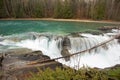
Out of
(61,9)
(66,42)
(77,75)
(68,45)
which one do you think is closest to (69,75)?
(77,75)

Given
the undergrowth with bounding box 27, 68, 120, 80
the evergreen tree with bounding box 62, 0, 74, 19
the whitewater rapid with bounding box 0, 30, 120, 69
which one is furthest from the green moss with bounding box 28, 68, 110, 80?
the evergreen tree with bounding box 62, 0, 74, 19

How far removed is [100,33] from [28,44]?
3.62 m

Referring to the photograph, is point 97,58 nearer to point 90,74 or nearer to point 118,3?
point 90,74

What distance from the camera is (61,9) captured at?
1920cm

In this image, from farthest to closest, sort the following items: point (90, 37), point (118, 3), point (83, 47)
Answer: point (118, 3)
point (90, 37)
point (83, 47)

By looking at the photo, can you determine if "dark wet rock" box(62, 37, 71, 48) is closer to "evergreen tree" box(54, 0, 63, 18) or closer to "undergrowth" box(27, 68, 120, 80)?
"evergreen tree" box(54, 0, 63, 18)

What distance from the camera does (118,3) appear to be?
1861cm

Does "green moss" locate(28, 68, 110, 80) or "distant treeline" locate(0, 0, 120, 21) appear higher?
"green moss" locate(28, 68, 110, 80)

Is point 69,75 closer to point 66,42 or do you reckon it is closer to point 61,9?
point 66,42

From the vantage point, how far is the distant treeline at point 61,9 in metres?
18.7

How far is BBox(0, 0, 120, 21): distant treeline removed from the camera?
18.7 meters

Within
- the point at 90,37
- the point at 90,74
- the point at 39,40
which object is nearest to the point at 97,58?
the point at 90,37

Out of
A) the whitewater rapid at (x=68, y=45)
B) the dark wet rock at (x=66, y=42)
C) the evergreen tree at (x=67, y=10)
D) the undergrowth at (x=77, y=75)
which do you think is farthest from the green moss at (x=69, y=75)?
the evergreen tree at (x=67, y=10)

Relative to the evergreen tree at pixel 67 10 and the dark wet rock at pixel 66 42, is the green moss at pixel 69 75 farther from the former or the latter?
the evergreen tree at pixel 67 10
